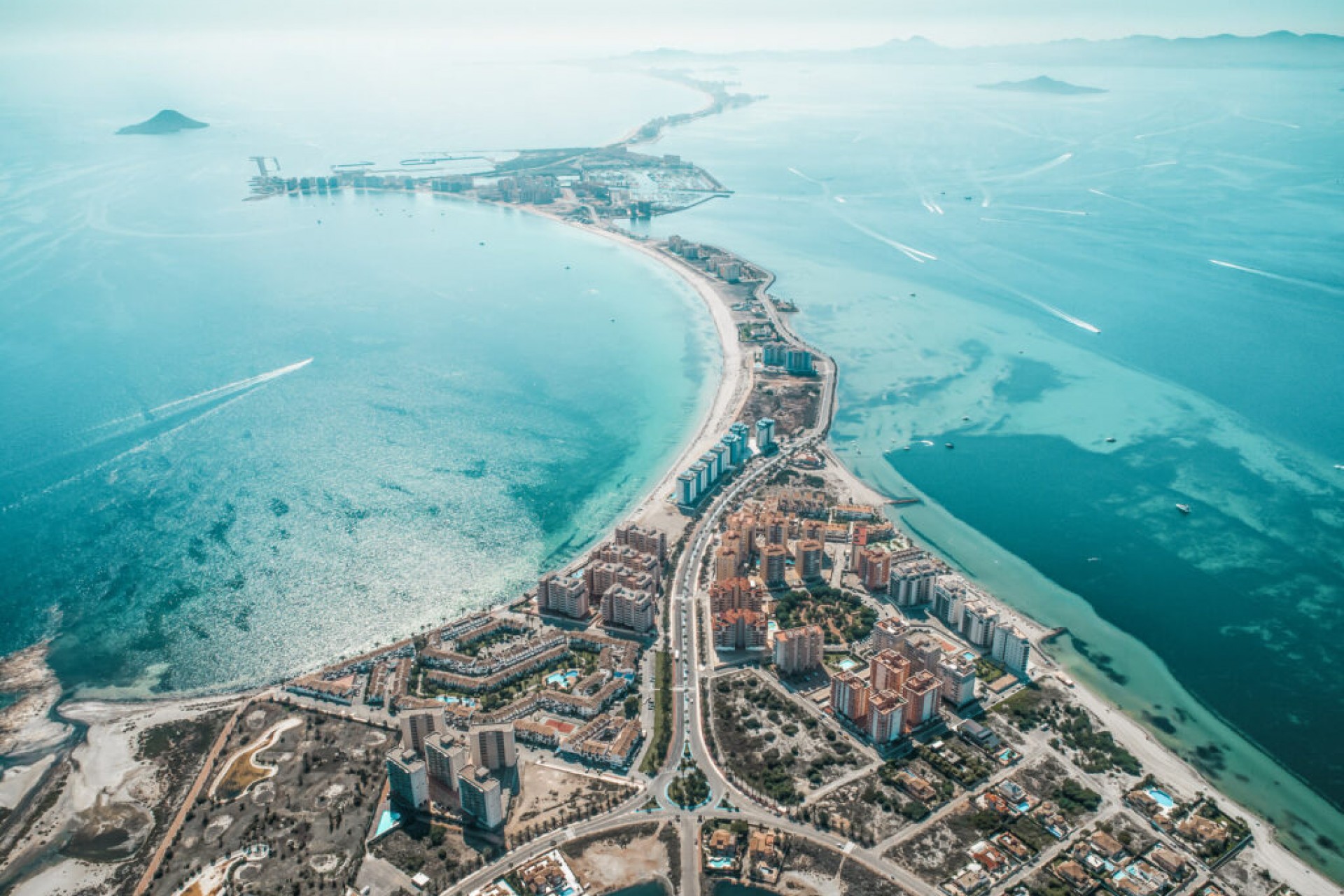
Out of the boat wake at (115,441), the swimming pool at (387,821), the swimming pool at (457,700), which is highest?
the boat wake at (115,441)

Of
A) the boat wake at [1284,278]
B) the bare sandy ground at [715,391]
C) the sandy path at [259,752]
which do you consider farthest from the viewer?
the boat wake at [1284,278]

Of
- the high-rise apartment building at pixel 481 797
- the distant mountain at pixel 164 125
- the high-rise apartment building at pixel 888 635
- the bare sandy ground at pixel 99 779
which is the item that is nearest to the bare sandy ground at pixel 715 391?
the high-rise apartment building at pixel 888 635

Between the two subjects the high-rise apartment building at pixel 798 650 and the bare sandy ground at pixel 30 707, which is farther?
the high-rise apartment building at pixel 798 650

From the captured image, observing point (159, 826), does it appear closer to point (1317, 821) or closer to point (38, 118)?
point (1317, 821)

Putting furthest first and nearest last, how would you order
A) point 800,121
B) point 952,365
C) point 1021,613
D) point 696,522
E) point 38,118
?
point 800,121
point 38,118
point 952,365
point 696,522
point 1021,613


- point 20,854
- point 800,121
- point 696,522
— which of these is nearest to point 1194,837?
point 696,522

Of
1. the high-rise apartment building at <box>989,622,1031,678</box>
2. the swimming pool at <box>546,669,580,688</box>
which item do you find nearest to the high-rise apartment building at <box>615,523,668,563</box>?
the swimming pool at <box>546,669,580,688</box>

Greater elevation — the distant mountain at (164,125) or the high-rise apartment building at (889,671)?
the distant mountain at (164,125)

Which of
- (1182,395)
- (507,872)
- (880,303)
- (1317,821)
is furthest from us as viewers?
(880,303)

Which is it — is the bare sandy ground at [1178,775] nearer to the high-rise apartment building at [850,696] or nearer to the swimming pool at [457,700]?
the high-rise apartment building at [850,696]
